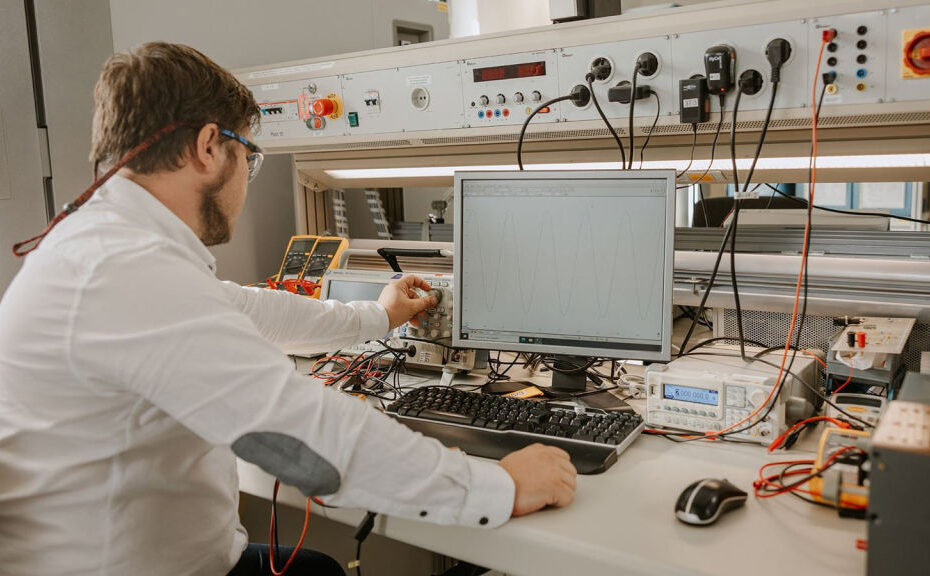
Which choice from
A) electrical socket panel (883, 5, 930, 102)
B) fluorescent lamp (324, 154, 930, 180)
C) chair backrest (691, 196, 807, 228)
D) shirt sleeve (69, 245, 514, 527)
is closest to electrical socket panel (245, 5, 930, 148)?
electrical socket panel (883, 5, 930, 102)

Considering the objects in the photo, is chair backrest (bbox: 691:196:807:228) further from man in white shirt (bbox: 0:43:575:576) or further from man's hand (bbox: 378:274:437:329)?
man in white shirt (bbox: 0:43:575:576)

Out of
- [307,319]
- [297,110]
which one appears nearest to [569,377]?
[307,319]

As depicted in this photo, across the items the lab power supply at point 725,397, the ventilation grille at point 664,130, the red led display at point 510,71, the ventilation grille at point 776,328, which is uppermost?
the red led display at point 510,71

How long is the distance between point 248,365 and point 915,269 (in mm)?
1288

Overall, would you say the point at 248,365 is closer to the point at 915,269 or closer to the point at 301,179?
the point at 915,269

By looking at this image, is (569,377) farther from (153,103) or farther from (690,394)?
(153,103)

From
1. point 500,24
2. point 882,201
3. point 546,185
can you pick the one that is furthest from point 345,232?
point 882,201

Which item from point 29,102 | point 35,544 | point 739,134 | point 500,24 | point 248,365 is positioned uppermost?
point 500,24

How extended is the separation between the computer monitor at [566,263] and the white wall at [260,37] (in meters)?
1.16

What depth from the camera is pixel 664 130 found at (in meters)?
1.66

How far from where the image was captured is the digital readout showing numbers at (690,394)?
1316mm

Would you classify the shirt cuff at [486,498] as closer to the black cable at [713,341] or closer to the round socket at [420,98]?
the black cable at [713,341]

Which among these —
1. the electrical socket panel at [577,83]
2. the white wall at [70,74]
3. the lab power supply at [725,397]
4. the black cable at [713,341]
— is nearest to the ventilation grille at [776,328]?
the black cable at [713,341]

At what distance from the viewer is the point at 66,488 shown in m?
1.03
